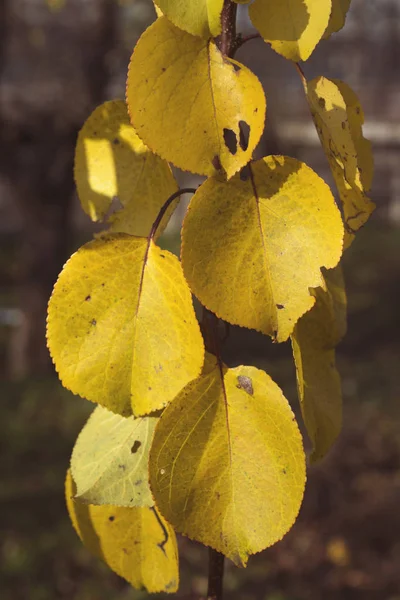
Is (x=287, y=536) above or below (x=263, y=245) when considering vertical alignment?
below

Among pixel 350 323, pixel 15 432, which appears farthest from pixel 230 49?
pixel 350 323

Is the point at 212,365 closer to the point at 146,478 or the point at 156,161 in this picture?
the point at 146,478

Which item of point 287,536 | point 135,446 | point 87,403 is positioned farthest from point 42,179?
point 135,446

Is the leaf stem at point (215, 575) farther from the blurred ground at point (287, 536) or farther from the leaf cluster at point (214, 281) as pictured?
the blurred ground at point (287, 536)

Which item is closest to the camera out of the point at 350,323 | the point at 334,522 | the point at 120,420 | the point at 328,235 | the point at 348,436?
the point at 328,235

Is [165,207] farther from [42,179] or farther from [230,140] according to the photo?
[42,179]

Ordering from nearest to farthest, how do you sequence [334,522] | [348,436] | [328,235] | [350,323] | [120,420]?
[328,235] → [120,420] → [334,522] → [348,436] → [350,323]

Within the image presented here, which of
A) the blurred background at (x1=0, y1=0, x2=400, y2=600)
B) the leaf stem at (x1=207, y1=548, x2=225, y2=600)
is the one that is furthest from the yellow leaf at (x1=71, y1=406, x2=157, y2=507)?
the blurred background at (x1=0, y1=0, x2=400, y2=600)
